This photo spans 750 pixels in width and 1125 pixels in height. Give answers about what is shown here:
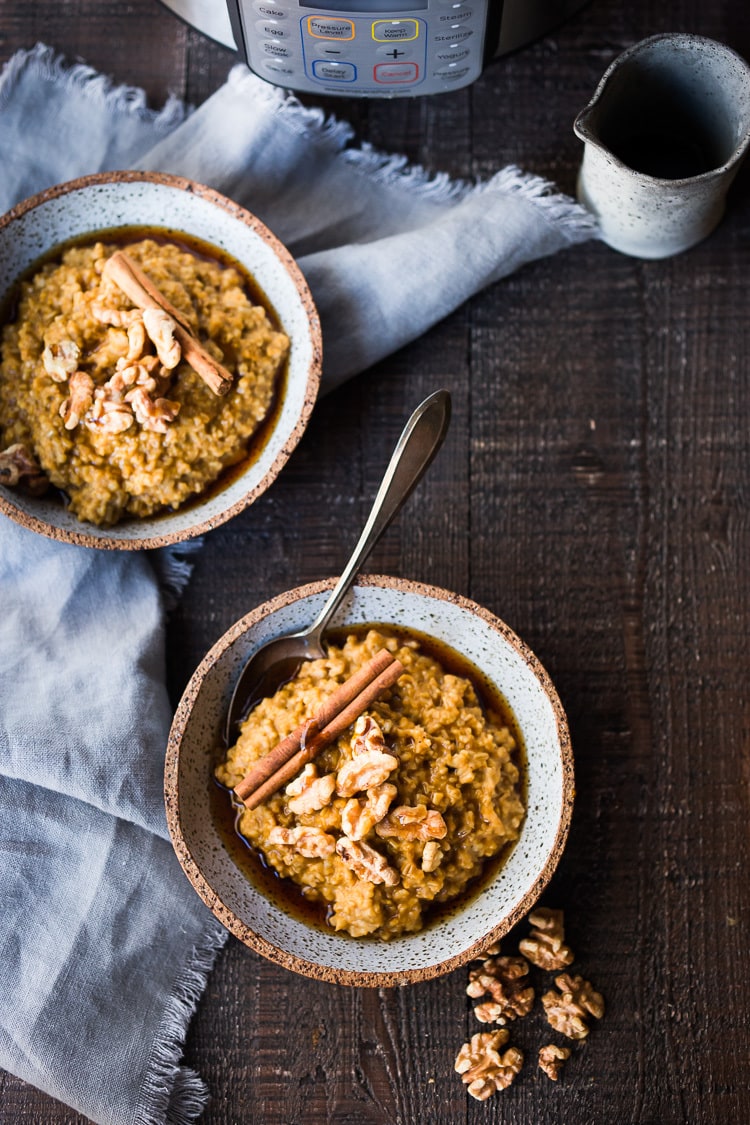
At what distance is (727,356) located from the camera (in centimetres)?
209

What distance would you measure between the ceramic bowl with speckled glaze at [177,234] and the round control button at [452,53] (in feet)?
1.38

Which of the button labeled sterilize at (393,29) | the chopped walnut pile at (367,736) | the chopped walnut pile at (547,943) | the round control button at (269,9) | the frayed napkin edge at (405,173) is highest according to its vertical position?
the round control button at (269,9)

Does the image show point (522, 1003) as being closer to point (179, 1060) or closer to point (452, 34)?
point (179, 1060)

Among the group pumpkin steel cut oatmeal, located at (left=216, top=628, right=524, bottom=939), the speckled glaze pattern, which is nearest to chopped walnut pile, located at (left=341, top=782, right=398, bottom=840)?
pumpkin steel cut oatmeal, located at (left=216, top=628, right=524, bottom=939)

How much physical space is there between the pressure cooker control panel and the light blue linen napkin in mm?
229

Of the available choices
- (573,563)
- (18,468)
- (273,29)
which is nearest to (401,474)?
(573,563)

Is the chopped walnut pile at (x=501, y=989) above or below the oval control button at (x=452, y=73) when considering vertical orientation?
below

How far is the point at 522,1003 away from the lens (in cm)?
189

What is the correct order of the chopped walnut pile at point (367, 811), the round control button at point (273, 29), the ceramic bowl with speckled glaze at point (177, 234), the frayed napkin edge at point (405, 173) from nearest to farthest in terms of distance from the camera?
the chopped walnut pile at point (367, 811), the round control button at point (273, 29), the ceramic bowl with speckled glaze at point (177, 234), the frayed napkin edge at point (405, 173)

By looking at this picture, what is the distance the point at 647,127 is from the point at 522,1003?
65.4 inches

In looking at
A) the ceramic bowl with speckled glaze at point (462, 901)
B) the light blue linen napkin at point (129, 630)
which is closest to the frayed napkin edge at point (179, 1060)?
the light blue linen napkin at point (129, 630)

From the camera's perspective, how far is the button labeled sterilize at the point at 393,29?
171 centimetres

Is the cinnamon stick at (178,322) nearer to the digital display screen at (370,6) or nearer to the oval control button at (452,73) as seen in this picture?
the digital display screen at (370,6)

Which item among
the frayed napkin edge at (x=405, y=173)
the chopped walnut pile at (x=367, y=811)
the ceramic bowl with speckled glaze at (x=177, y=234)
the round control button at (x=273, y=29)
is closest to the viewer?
the chopped walnut pile at (x=367, y=811)
